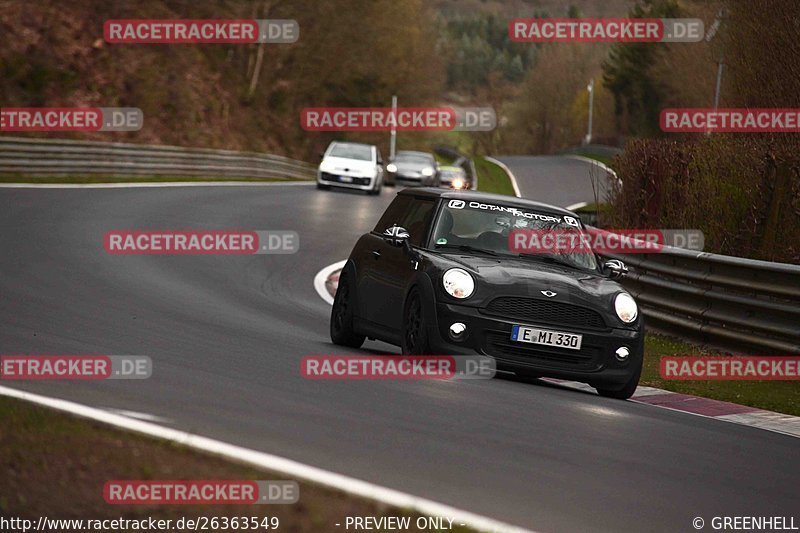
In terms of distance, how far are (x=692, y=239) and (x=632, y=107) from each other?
95853 mm

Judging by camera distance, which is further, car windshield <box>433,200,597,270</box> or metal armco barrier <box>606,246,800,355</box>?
metal armco barrier <box>606,246,800,355</box>

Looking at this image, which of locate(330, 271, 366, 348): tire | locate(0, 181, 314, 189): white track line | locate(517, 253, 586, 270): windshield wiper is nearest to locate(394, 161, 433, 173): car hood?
locate(0, 181, 314, 189): white track line

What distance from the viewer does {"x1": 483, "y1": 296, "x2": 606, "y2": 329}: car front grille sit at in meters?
10.2

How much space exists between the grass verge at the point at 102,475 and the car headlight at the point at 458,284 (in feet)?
13.2

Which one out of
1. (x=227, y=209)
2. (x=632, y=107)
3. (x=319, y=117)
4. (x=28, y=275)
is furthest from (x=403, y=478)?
(x=632, y=107)

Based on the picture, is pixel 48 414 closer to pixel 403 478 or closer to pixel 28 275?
pixel 403 478

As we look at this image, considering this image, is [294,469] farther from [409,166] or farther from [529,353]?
[409,166]

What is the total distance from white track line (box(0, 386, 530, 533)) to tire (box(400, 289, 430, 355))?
358 cm

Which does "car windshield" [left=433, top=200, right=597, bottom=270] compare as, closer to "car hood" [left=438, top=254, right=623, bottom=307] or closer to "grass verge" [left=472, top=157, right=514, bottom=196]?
"car hood" [left=438, top=254, right=623, bottom=307]

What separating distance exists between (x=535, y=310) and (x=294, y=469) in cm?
457

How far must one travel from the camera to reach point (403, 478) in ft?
19.9

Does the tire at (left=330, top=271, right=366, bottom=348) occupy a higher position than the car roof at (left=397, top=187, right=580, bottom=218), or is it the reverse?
the car roof at (left=397, top=187, right=580, bottom=218)

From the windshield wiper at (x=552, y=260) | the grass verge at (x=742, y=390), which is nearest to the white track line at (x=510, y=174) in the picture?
the grass verge at (x=742, y=390)

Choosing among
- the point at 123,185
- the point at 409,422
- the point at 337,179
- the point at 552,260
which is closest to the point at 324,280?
the point at 552,260
